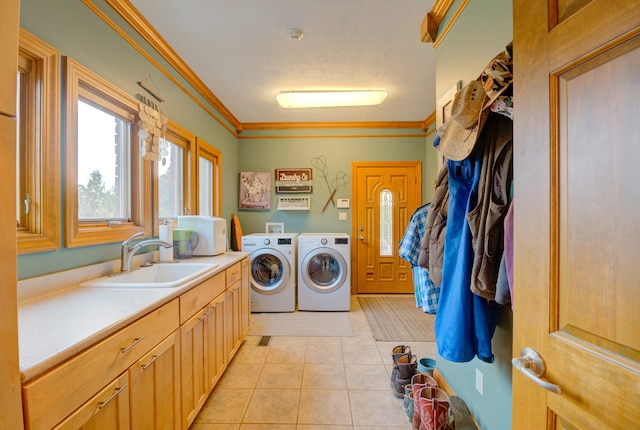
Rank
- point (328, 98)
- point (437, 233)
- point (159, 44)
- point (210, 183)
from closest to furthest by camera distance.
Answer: point (437, 233)
point (159, 44)
point (328, 98)
point (210, 183)

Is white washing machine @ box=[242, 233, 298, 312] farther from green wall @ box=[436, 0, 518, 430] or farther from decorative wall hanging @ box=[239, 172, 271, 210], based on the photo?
green wall @ box=[436, 0, 518, 430]

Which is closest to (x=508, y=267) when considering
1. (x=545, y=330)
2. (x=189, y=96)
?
(x=545, y=330)

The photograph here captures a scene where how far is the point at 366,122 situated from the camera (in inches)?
152

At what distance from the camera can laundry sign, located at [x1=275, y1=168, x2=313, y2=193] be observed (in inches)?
153

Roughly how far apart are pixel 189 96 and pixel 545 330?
9.70 ft

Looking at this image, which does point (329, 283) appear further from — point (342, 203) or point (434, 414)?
point (434, 414)

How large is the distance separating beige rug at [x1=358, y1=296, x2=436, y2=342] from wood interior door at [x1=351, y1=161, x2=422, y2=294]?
0.25m

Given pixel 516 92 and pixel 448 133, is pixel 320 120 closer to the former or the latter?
pixel 448 133

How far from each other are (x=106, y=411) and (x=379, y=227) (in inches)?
137

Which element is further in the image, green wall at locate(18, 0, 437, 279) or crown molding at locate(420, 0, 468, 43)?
crown molding at locate(420, 0, 468, 43)

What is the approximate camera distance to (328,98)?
2822 mm

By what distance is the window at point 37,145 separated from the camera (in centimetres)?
114

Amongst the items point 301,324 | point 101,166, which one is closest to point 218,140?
point 101,166

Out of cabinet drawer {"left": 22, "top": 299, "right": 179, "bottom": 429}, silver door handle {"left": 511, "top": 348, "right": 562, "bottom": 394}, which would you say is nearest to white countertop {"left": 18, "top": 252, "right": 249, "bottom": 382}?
cabinet drawer {"left": 22, "top": 299, "right": 179, "bottom": 429}
